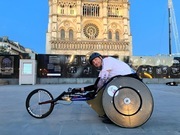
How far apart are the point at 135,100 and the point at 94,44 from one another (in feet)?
230

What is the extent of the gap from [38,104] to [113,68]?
5.61 feet

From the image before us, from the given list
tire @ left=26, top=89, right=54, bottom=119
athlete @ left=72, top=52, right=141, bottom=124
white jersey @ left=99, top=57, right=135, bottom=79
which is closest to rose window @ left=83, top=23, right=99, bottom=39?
tire @ left=26, top=89, right=54, bottom=119

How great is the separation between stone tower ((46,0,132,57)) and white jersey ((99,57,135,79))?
69.0m

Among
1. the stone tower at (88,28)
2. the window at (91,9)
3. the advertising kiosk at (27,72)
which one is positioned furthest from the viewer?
the window at (91,9)

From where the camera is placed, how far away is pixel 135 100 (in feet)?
13.9

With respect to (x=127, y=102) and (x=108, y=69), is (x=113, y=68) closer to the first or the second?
(x=108, y=69)

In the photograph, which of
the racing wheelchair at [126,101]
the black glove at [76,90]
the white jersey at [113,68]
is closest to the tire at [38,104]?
the black glove at [76,90]

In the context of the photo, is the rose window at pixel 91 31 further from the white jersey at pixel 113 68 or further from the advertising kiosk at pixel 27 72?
the white jersey at pixel 113 68

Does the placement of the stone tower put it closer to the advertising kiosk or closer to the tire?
the advertising kiosk

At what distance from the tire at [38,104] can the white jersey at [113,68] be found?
1.32 m

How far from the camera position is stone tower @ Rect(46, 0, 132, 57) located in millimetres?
73812

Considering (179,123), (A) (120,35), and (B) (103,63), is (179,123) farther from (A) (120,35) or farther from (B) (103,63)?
(A) (120,35)

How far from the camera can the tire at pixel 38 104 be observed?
4988 millimetres

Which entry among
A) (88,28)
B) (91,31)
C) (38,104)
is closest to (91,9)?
(88,28)
